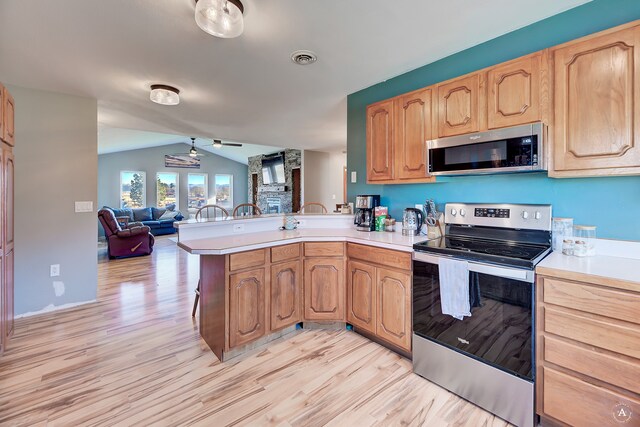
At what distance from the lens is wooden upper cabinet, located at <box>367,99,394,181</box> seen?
2.55 m

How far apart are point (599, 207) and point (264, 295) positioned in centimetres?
235

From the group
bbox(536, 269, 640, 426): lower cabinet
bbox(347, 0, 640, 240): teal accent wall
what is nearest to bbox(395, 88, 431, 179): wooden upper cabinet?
bbox(347, 0, 640, 240): teal accent wall

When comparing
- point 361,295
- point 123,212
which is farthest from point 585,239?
point 123,212

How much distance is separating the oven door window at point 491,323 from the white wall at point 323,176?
6.10 meters

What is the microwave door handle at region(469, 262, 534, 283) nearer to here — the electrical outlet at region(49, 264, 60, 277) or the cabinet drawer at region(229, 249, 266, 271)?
the cabinet drawer at region(229, 249, 266, 271)

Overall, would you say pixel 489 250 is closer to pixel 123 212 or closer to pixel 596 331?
pixel 596 331

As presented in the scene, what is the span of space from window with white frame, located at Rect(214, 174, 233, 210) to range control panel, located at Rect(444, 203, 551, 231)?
32.2 ft

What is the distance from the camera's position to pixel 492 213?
208cm

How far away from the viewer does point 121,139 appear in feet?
23.3

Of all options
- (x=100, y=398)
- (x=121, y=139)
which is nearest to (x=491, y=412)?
(x=100, y=398)

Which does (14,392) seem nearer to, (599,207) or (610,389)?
(610,389)

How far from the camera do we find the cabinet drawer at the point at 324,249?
2.50 meters

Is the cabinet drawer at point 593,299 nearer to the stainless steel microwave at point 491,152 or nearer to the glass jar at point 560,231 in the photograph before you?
the glass jar at point 560,231

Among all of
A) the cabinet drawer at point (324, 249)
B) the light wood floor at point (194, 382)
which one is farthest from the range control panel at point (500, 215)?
the light wood floor at point (194, 382)
